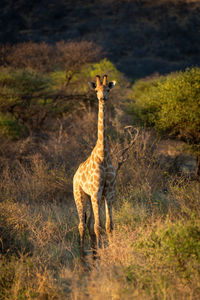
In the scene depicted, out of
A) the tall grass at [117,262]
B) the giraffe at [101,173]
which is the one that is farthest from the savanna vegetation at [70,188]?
the giraffe at [101,173]

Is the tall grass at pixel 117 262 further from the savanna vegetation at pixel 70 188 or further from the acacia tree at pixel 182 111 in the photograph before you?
the acacia tree at pixel 182 111

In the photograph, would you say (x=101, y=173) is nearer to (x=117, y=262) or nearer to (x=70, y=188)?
(x=117, y=262)

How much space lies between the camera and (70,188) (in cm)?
938

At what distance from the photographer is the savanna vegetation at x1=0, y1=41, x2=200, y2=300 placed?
4066 millimetres

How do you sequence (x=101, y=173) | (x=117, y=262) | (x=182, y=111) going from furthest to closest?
(x=182, y=111) → (x=101, y=173) → (x=117, y=262)

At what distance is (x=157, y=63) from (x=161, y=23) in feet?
25.2

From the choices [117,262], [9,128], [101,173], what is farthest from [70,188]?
[9,128]

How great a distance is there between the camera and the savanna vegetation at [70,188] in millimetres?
4066

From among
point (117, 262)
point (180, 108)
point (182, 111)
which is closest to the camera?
point (117, 262)

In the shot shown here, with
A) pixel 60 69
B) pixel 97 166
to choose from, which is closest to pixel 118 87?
pixel 60 69

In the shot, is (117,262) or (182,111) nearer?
(117,262)

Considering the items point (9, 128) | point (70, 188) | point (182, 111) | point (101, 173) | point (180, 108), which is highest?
point (180, 108)

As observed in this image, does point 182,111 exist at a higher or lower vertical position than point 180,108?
lower

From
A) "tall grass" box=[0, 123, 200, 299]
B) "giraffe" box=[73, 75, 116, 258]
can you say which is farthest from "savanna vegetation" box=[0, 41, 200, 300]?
"giraffe" box=[73, 75, 116, 258]
